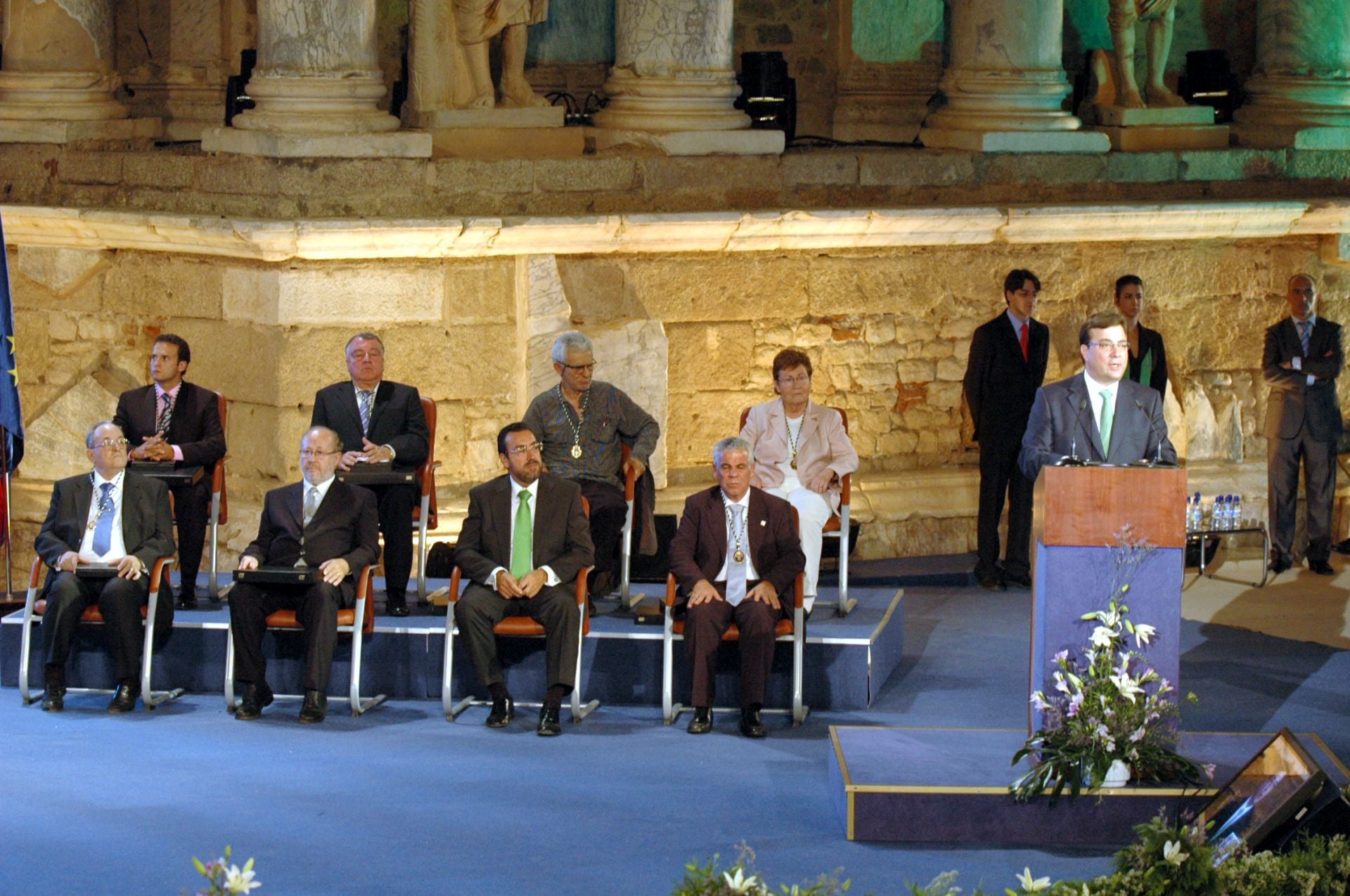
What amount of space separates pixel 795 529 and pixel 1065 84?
4.34 meters

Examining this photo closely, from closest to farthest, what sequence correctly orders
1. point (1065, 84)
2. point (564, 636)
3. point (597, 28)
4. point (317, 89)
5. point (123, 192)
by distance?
1. point (564, 636)
2. point (317, 89)
3. point (123, 192)
4. point (1065, 84)
5. point (597, 28)

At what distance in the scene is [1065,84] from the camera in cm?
1107

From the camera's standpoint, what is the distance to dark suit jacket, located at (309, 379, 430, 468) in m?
8.41

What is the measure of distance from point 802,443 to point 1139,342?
6.85 feet

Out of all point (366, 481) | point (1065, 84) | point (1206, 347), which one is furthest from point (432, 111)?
point (1206, 347)

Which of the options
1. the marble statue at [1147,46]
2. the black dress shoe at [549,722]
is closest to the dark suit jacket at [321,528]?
the black dress shoe at [549,722]

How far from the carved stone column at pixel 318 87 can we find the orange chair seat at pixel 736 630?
10.2 feet

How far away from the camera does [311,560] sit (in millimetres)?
7734

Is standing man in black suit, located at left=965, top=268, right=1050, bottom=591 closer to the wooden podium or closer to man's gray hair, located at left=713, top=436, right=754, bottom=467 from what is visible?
man's gray hair, located at left=713, top=436, right=754, bottom=467

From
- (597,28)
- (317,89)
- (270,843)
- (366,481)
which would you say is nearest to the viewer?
(270,843)

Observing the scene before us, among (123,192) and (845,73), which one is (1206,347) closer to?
(845,73)

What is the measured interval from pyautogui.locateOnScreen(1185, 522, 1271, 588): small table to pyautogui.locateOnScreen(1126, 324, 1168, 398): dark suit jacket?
0.70 metres

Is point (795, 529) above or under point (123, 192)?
under

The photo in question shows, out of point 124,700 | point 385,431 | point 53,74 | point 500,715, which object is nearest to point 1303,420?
point 385,431
